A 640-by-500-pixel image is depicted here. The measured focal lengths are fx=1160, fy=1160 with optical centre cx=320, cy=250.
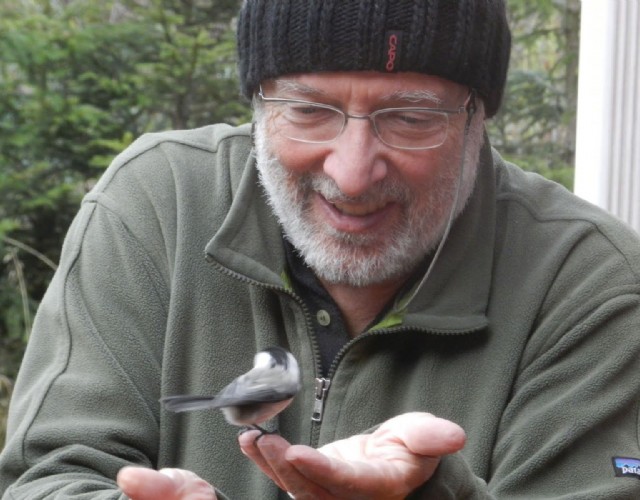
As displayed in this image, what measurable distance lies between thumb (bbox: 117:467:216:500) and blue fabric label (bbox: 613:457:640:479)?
86cm

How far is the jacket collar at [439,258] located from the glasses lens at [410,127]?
223 mm

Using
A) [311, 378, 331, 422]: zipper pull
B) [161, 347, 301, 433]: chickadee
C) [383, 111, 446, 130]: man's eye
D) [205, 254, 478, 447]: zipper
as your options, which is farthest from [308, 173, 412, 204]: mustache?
[161, 347, 301, 433]: chickadee

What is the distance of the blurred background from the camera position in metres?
5.66

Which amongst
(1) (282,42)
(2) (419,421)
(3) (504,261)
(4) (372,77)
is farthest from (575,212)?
(2) (419,421)

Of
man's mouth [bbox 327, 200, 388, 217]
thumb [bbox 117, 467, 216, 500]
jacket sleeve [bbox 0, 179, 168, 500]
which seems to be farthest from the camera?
man's mouth [bbox 327, 200, 388, 217]

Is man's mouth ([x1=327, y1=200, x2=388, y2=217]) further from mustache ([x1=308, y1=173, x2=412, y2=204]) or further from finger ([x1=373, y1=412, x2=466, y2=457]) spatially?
finger ([x1=373, y1=412, x2=466, y2=457])

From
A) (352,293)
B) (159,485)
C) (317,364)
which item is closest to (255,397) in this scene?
(159,485)

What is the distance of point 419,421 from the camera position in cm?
177

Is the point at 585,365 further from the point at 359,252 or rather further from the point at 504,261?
the point at 359,252

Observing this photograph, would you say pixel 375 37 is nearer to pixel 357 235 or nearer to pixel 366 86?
pixel 366 86

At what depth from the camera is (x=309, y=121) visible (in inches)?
92.6

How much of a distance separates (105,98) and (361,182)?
3.95 metres

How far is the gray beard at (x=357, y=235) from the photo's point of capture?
236cm

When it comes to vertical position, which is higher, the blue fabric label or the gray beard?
the gray beard
